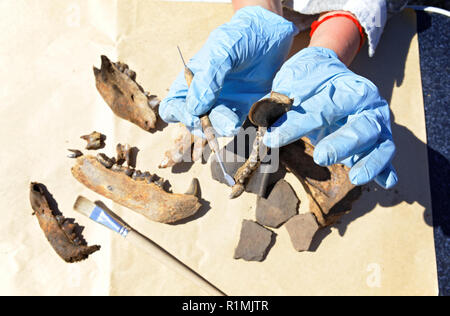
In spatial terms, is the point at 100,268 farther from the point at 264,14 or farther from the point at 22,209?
the point at 264,14

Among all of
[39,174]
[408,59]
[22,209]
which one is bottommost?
[22,209]

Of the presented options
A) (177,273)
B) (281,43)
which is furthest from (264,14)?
(177,273)

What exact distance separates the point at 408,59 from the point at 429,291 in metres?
1.60

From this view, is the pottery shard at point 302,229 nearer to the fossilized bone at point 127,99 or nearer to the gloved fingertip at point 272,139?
the gloved fingertip at point 272,139

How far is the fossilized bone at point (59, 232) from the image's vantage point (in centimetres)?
227

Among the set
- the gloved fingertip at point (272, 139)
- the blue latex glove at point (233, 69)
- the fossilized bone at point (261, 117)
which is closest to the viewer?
the fossilized bone at point (261, 117)

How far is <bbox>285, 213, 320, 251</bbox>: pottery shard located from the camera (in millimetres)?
2225

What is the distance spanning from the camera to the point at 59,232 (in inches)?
89.4

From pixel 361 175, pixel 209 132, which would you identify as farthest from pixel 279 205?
pixel 209 132

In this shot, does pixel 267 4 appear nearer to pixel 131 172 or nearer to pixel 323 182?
pixel 323 182

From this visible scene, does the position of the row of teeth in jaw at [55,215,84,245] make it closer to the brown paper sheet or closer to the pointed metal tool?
the brown paper sheet

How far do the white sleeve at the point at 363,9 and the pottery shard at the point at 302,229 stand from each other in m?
1.19

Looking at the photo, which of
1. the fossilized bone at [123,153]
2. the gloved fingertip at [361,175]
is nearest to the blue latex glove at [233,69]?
the fossilized bone at [123,153]

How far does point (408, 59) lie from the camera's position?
2.54 meters
